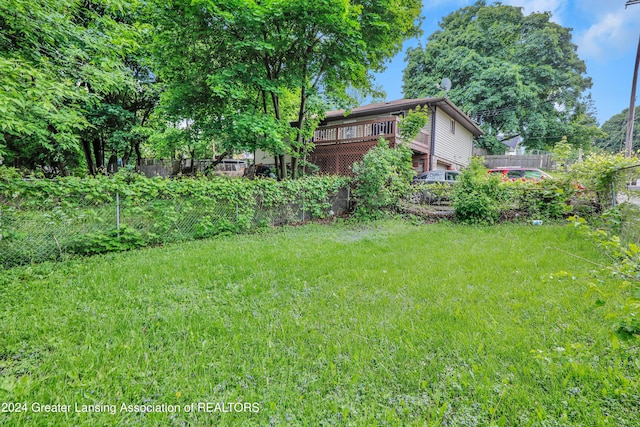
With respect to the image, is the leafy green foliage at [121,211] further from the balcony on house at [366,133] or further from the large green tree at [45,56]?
the balcony on house at [366,133]

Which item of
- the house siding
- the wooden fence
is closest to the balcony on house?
the house siding

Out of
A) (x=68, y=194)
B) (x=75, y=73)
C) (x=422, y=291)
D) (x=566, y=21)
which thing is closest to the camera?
(x=422, y=291)

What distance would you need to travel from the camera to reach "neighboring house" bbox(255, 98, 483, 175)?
A: 12180 mm

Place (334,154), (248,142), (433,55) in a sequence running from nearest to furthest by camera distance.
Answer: (248,142) < (334,154) < (433,55)

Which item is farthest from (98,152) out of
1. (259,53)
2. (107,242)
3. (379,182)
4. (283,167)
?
(379,182)

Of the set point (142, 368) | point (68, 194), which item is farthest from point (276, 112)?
point (142, 368)

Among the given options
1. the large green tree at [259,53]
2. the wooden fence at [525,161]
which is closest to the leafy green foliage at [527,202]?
the large green tree at [259,53]

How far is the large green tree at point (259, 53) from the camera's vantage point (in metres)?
7.08

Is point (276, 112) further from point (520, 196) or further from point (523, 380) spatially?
point (523, 380)

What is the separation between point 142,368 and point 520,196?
9.15m

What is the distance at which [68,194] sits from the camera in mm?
4500

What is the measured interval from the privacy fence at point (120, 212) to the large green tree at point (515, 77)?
64.7 ft

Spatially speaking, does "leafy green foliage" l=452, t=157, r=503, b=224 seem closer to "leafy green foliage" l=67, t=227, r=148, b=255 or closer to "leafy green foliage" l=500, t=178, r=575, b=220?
"leafy green foliage" l=500, t=178, r=575, b=220

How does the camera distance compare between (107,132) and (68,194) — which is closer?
(68,194)
